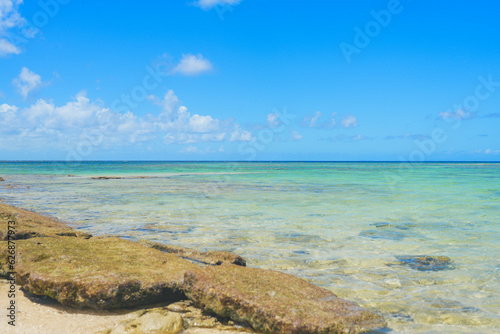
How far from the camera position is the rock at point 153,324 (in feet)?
12.8

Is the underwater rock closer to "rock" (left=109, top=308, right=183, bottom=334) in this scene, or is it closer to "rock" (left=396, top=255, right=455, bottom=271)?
"rock" (left=396, top=255, right=455, bottom=271)

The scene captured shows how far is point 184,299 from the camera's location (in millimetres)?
4758

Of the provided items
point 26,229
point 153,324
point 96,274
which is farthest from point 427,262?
point 26,229

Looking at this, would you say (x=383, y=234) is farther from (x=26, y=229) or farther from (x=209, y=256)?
(x=26, y=229)

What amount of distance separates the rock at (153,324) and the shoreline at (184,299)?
0.8 inches

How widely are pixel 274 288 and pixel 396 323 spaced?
1.49 m

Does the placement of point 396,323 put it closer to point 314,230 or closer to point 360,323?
point 360,323

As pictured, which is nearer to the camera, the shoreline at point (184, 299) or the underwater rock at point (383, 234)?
the shoreline at point (184, 299)

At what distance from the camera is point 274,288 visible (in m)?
4.55

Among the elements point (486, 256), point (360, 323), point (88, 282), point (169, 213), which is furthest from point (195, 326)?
point (169, 213)

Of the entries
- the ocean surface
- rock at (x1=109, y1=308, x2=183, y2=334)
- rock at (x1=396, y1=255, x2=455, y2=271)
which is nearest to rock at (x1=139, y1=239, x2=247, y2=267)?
the ocean surface

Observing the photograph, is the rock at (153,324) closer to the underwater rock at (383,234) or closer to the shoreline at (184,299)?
the shoreline at (184,299)

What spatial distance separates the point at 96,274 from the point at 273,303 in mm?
2212

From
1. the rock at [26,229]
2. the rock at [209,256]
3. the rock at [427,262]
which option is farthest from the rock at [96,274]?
the rock at [427,262]
